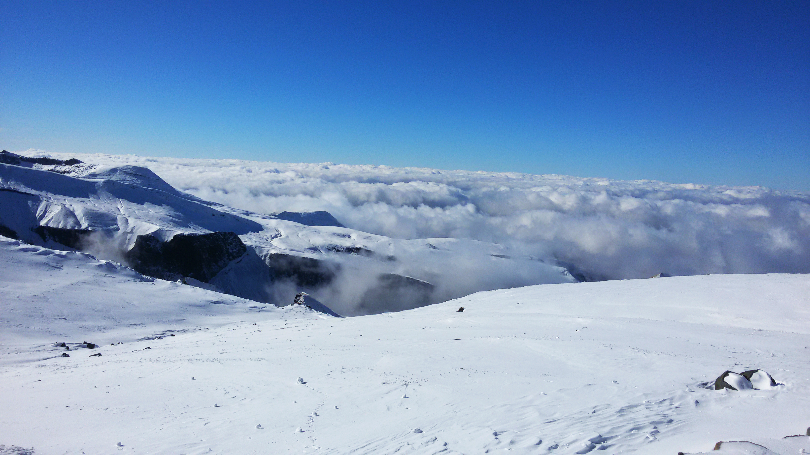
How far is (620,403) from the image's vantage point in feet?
28.8

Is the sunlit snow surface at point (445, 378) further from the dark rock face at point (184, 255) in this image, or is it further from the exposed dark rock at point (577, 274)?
the exposed dark rock at point (577, 274)

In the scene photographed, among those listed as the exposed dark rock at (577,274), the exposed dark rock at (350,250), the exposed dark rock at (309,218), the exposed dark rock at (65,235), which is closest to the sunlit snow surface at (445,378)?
the exposed dark rock at (65,235)

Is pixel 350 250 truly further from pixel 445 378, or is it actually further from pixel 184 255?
pixel 445 378

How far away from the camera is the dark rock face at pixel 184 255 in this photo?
66688mm

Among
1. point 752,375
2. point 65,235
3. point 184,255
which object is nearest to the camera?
point 752,375

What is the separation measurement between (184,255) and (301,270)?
24.1m

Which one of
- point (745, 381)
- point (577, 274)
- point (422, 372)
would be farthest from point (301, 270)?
point (577, 274)

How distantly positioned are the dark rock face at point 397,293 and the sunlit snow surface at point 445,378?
6977 cm

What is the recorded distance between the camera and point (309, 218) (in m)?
158

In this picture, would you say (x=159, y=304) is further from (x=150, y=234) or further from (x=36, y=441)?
(x=150, y=234)

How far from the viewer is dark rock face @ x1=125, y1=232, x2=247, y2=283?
66.7m

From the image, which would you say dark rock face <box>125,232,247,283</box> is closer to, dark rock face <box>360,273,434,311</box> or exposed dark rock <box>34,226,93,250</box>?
exposed dark rock <box>34,226,93,250</box>

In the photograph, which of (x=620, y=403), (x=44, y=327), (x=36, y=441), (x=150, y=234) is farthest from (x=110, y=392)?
(x=150, y=234)

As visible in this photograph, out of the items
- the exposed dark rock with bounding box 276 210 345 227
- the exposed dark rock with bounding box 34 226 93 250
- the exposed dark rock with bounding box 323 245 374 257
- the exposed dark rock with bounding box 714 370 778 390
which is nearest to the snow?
the exposed dark rock with bounding box 714 370 778 390
